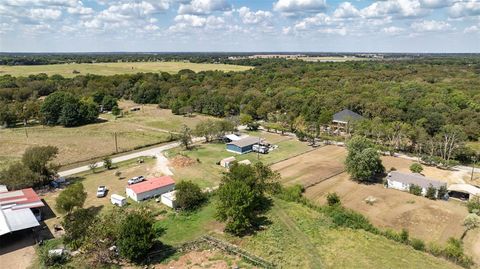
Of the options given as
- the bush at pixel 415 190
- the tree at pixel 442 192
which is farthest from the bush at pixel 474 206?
the bush at pixel 415 190

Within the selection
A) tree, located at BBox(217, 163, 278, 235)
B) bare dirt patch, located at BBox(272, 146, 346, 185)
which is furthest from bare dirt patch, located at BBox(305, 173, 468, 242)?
tree, located at BBox(217, 163, 278, 235)

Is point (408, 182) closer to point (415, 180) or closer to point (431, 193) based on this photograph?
point (415, 180)

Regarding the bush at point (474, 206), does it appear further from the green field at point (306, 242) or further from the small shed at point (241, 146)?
the small shed at point (241, 146)

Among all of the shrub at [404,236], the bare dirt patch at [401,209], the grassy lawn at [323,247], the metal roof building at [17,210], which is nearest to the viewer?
the grassy lawn at [323,247]

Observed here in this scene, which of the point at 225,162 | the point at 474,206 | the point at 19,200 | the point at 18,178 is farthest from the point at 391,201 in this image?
the point at 18,178

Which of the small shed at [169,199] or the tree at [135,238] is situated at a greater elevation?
the tree at [135,238]

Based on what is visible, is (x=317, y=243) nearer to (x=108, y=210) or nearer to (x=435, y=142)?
(x=108, y=210)

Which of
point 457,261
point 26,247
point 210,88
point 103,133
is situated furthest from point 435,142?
point 210,88
